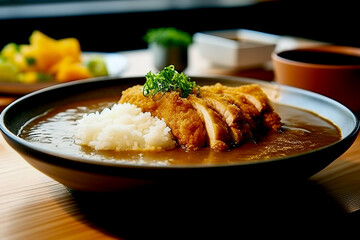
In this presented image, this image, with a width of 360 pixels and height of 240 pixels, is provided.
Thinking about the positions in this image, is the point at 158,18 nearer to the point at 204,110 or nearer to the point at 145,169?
the point at 204,110

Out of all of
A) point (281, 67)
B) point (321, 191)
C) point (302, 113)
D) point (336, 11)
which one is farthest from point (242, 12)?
point (321, 191)

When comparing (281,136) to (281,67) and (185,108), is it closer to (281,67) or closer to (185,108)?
(185,108)

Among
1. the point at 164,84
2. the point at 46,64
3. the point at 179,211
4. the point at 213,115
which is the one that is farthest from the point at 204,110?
the point at 46,64

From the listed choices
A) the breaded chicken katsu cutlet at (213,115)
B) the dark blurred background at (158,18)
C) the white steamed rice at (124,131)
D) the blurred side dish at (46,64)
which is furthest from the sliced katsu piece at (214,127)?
the dark blurred background at (158,18)

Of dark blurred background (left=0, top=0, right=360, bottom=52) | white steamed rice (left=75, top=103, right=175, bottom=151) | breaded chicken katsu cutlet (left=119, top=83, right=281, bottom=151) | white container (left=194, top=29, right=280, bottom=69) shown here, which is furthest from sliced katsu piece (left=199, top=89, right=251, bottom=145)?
dark blurred background (left=0, top=0, right=360, bottom=52)

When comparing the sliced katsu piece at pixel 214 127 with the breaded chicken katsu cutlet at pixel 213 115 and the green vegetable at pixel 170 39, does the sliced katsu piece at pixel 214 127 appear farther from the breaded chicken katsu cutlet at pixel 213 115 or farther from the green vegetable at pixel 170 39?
the green vegetable at pixel 170 39

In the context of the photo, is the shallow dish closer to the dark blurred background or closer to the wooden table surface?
the wooden table surface
